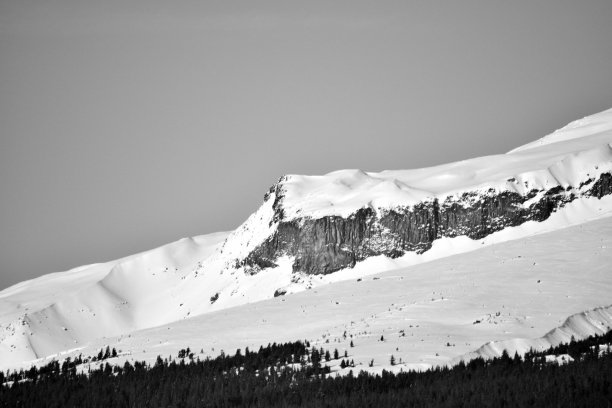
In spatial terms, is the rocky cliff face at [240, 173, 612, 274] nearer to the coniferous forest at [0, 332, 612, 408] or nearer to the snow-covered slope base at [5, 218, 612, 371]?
the snow-covered slope base at [5, 218, 612, 371]

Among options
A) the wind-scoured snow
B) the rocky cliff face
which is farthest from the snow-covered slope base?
the wind-scoured snow

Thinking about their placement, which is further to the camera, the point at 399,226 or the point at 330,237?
the point at 330,237

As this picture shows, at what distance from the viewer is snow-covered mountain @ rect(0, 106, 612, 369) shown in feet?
414

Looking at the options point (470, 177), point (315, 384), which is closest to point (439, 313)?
point (315, 384)

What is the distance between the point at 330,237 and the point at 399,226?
1169 centimetres

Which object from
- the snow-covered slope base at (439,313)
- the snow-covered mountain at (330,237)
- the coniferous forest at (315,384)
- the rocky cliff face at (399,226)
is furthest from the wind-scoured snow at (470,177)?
the coniferous forest at (315,384)

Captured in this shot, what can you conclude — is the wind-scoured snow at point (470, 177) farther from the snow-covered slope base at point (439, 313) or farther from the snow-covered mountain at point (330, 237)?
the snow-covered slope base at point (439, 313)

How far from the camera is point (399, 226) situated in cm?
13825

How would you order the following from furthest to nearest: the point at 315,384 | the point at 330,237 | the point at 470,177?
the point at 330,237 → the point at 470,177 → the point at 315,384

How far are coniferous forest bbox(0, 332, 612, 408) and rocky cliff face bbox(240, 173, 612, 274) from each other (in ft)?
293

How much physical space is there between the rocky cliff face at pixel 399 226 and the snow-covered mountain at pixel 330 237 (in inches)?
6.5

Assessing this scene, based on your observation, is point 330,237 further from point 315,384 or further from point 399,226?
point 315,384

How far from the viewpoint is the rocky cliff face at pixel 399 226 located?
125250mm

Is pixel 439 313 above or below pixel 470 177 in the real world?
below
